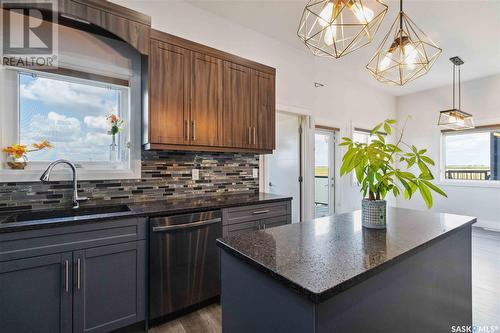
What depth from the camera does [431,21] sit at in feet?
9.69

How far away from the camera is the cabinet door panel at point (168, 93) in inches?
85.3

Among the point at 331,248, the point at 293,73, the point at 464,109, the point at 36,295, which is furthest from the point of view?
the point at 464,109

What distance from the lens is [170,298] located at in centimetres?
195

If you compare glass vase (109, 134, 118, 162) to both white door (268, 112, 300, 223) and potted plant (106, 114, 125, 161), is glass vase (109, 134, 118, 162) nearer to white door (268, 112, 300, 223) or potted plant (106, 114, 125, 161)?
potted plant (106, 114, 125, 161)

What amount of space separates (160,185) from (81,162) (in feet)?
2.35

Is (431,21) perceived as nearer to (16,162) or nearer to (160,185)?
(160,185)

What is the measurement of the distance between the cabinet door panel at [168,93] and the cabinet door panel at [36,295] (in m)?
1.13

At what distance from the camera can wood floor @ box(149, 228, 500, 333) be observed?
6.45 feet

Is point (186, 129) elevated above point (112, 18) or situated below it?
below

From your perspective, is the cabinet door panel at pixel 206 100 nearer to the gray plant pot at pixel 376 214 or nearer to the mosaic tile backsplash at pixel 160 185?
the mosaic tile backsplash at pixel 160 185

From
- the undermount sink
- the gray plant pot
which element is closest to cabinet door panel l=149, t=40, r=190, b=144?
the undermount sink

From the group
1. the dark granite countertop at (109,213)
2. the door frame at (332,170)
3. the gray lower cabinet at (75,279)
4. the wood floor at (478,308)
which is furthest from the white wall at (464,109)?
the gray lower cabinet at (75,279)

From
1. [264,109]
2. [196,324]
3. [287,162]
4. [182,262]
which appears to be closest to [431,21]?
[264,109]

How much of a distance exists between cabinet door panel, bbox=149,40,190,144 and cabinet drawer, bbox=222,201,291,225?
0.81m
